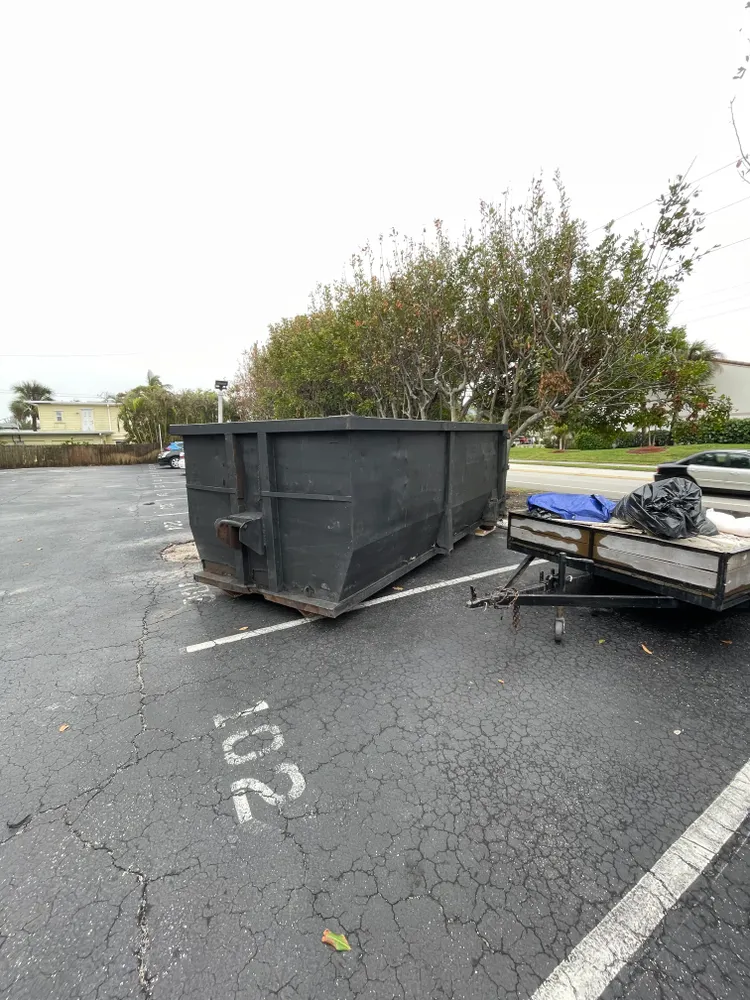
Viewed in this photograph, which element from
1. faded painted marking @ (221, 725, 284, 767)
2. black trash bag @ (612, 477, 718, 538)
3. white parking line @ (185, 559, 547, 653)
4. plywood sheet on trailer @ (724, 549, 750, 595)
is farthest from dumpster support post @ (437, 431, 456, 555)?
faded painted marking @ (221, 725, 284, 767)

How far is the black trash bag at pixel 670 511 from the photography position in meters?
3.26

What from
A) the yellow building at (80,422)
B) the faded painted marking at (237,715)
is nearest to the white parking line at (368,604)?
the faded painted marking at (237,715)

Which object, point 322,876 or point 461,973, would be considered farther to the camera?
point 322,876

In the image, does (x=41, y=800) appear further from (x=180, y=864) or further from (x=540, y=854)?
(x=540, y=854)

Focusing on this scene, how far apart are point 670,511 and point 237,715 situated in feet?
11.8

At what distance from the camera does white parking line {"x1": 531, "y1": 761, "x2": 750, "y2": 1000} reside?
143 centimetres

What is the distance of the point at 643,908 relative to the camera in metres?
1.65

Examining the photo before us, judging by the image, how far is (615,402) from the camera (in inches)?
413

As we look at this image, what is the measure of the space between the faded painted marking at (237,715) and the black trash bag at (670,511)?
3.27 m

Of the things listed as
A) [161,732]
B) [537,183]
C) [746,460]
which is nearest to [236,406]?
[537,183]

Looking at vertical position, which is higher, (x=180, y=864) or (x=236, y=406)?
(x=236, y=406)

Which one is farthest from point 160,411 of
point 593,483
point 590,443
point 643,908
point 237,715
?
point 643,908

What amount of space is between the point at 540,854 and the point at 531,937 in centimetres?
35

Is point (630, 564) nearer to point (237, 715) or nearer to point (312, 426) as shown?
point (312, 426)
